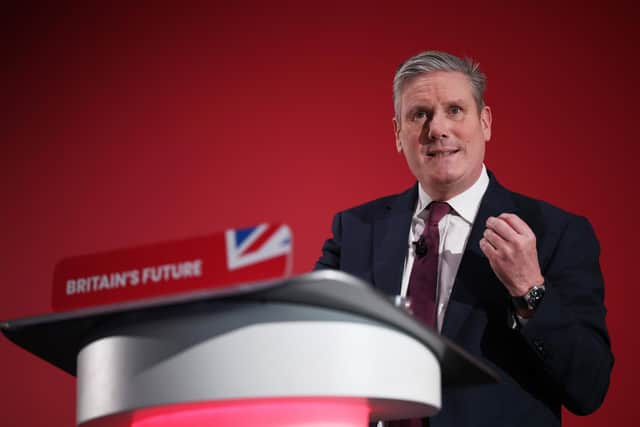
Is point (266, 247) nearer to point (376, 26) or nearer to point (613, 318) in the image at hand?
point (613, 318)

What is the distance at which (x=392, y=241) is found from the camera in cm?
181

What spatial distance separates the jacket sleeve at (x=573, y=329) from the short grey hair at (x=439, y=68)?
52 cm

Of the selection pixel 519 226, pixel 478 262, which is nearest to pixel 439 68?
pixel 478 262

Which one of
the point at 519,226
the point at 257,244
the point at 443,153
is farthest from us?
the point at 443,153

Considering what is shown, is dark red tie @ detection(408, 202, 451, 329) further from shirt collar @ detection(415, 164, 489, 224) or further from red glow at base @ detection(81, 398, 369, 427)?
red glow at base @ detection(81, 398, 369, 427)

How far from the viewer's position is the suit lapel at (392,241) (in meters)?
1.72

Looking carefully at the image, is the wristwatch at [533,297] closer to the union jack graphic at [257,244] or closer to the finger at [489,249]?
the finger at [489,249]

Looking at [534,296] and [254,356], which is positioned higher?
[534,296]

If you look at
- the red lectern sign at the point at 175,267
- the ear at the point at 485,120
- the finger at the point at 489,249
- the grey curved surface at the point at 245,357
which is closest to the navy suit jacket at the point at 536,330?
the finger at the point at 489,249

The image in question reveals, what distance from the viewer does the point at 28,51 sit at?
3.08 meters

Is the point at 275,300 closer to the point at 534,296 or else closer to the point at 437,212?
the point at 534,296

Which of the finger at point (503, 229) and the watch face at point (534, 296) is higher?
the finger at point (503, 229)

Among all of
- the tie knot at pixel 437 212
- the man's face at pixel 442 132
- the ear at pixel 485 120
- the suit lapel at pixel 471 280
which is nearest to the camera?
the suit lapel at pixel 471 280

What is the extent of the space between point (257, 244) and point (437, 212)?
995mm
